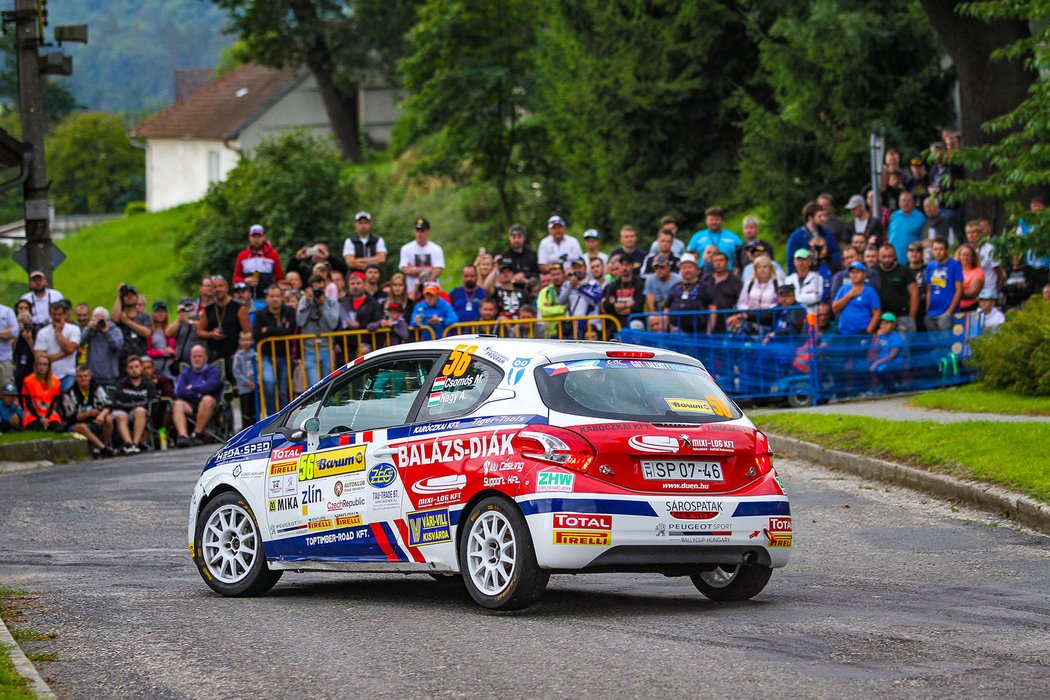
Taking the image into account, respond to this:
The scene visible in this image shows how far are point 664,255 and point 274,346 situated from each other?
5.44 metres

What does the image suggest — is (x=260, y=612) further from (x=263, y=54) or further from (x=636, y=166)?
(x=263, y=54)

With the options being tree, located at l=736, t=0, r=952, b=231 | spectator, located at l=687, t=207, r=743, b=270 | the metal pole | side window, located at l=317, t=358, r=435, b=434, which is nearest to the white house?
tree, located at l=736, t=0, r=952, b=231

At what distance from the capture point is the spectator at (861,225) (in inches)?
901

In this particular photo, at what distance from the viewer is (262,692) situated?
7539 millimetres

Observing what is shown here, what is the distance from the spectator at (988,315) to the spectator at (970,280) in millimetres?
102

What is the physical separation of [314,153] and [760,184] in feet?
62.9

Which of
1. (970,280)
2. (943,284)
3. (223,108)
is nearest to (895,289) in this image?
(943,284)

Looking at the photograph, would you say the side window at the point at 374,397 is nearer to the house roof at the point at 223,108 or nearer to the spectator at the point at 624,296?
the spectator at the point at 624,296

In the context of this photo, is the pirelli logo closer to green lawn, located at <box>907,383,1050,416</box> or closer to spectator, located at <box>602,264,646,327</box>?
green lawn, located at <box>907,383,1050,416</box>

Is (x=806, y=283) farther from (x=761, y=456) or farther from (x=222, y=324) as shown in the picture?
(x=761, y=456)

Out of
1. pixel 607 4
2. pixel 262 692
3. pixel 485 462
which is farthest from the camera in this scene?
pixel 607 4

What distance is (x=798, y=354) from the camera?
21.0 m

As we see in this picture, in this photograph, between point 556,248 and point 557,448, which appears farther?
point 556,248

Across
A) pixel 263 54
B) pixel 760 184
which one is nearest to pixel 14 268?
pixel 263 54
